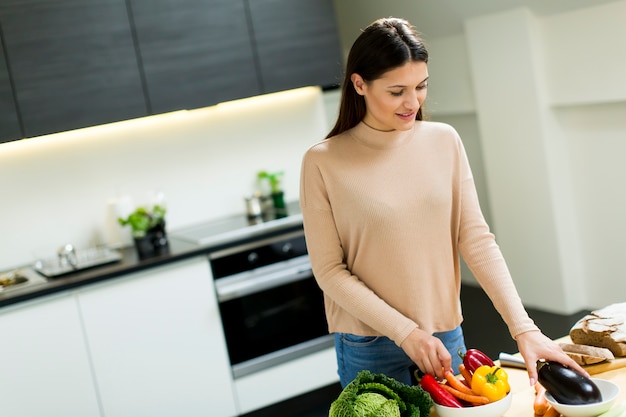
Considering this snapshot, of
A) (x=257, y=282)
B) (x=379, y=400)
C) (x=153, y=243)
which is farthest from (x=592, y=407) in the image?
(x=153, y=243)

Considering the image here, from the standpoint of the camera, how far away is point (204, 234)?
3926 millimetres

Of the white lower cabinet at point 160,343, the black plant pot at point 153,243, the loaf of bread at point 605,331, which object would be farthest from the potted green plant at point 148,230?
the loaf of bread at point 605,331

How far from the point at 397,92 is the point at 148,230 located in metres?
2.10

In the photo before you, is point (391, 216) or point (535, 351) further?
point (391, 216)

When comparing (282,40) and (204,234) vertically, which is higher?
(282,40)

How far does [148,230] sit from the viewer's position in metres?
3.80

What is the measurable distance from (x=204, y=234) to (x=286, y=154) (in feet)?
2.53

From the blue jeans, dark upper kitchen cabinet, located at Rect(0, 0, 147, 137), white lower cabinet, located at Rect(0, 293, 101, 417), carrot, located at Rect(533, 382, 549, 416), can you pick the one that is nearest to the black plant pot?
white lower cabinet, located at Rect(0, 293, 101, 417)

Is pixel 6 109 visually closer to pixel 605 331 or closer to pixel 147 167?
pixel 147 167

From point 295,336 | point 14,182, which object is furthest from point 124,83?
point 295,336

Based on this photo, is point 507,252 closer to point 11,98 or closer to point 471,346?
point 471,346

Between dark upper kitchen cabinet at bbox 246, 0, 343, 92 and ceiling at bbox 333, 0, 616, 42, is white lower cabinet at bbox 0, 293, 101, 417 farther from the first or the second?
ceiling at bbox 333, 0, 616, 42

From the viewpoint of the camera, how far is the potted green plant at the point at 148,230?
376 cm

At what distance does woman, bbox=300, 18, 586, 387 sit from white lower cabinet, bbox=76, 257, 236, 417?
1637 millimetres
